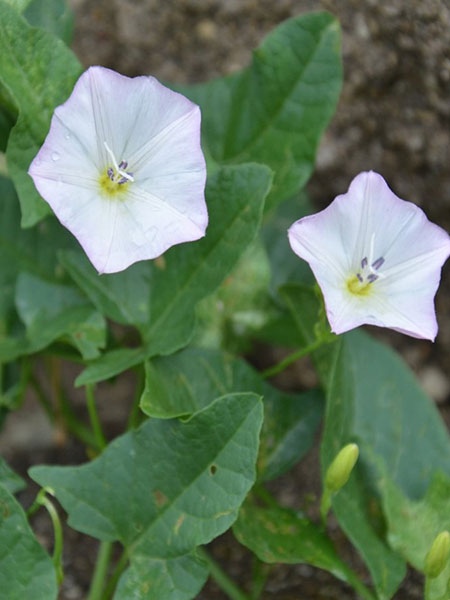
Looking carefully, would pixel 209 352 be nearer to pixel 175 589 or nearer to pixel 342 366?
pixel 342 366

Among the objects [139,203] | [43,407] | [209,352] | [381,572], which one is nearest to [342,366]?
[209,352]

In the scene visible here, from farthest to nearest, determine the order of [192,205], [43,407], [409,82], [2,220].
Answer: [43,407], [409,82], [2,220], [192,205]

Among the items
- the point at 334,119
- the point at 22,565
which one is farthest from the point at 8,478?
the point at 334,119

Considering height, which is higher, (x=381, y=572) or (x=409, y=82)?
(x=409, y=82)

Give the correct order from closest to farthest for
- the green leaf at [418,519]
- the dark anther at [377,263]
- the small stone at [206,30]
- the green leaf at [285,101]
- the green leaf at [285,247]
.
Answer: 1. the dark anther at [377,263]
2. the green leaf at [418,519]
3. the green leaf at [285,101]
4. the green leaf at [285,247]
5. the small stone at [206,30]

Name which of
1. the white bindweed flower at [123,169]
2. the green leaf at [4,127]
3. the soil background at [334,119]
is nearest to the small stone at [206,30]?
the soil background at [334,119]

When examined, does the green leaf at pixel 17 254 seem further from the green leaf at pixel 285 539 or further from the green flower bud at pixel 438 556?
the green flower bud at pixel 438 556
